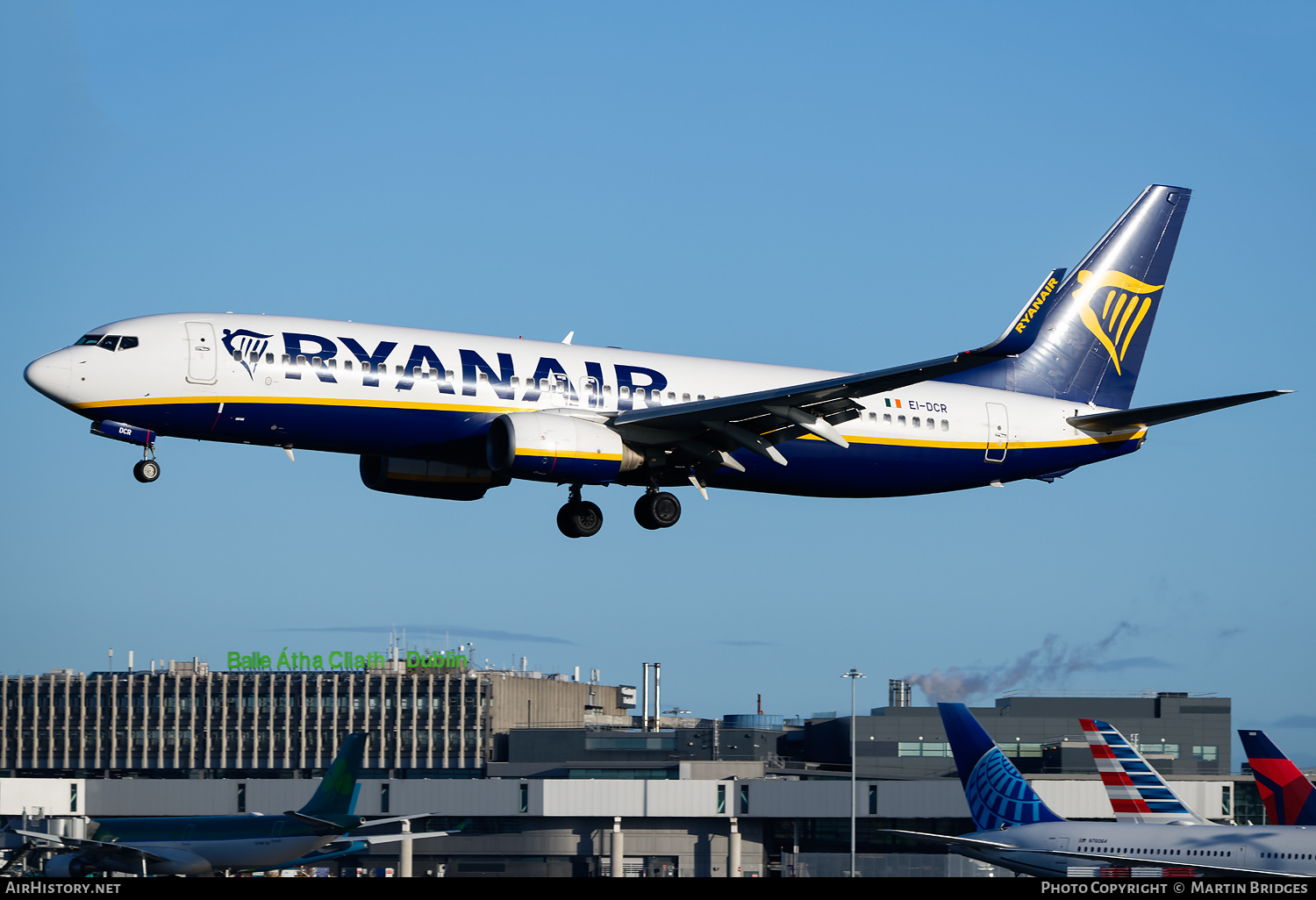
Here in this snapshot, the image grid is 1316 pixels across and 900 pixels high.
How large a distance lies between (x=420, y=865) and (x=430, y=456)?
55.0 metres

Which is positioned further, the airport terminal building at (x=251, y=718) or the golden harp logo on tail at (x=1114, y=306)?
the airport terminal building at (x=251, y=718)

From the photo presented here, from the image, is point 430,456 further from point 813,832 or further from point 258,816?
point 813,832

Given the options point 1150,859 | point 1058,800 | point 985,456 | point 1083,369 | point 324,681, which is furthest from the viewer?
point 324,681

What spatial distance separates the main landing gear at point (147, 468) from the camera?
37.1m

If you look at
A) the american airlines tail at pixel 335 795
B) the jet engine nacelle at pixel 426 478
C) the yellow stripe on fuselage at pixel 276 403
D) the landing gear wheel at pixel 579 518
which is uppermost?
the yellow stripe on fuselage at pixel 276 403

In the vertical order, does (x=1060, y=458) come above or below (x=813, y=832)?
above

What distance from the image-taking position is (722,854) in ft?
276

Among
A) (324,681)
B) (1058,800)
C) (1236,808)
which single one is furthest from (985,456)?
(324,681)

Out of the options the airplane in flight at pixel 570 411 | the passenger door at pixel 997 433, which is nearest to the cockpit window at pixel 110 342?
the airplane in flight at pixel 570 411

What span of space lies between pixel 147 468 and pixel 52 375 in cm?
333

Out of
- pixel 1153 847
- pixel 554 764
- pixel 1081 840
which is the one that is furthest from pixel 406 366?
pixel 554 764

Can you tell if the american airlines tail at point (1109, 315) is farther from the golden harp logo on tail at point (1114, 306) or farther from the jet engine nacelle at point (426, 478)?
the jet engine nacelle at point (426, 478)

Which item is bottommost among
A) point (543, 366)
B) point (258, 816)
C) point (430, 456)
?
point (258, 816)

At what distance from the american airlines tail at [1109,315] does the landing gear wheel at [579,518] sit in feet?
45.3
